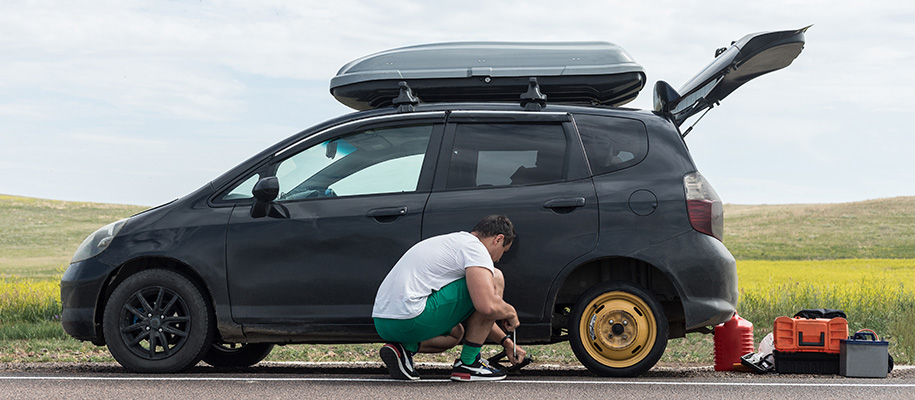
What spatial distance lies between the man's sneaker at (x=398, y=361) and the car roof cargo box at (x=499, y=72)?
1.93 metres

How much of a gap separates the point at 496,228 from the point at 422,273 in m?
0.56

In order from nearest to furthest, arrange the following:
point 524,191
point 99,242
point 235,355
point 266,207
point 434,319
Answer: point 434,319 → point 524,191 → point 266,207 → point 99,242 → point 235,355

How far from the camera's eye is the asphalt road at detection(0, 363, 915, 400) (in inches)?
223

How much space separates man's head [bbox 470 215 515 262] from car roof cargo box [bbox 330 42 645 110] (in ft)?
4.14

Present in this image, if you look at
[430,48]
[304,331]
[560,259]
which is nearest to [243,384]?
[304,331]

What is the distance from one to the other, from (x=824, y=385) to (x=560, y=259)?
186 centimetres

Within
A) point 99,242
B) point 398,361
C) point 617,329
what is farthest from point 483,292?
point 99,242

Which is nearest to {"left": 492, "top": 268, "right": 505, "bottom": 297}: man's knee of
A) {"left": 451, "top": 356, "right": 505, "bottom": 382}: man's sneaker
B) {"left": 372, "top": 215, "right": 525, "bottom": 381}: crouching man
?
{"left": 372, "top": 215, "right": 525, "bottom": 381}: crouching man

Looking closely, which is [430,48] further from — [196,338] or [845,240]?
[845,240]

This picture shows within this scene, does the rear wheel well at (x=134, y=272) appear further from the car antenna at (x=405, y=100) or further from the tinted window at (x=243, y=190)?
the car antenna at (x=405, y=100)

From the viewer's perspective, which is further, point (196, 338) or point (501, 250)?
point (196, 338)

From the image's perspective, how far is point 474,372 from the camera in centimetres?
636

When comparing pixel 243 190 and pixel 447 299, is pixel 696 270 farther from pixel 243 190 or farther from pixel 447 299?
pixel 243 190

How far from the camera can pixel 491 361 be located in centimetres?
685
